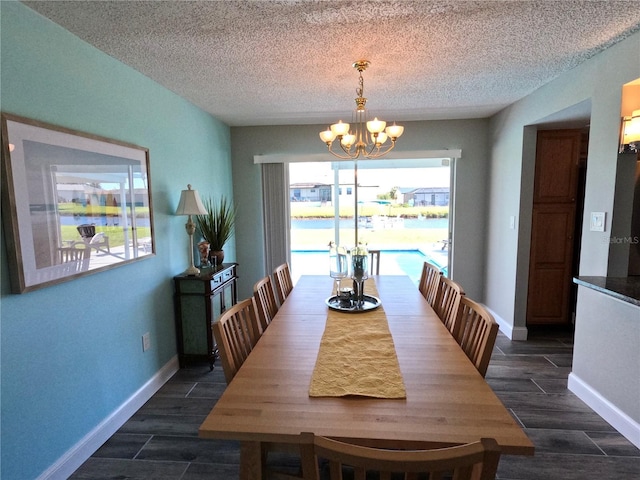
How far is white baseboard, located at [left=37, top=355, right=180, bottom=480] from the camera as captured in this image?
1.70m

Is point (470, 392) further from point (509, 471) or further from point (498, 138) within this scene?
point (498, 138)

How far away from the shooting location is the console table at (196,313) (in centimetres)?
277

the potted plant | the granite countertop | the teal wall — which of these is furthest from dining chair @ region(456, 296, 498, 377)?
the potted plant

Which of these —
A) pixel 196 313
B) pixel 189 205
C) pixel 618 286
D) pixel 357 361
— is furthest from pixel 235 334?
pixel 618 286

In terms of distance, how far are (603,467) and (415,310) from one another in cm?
124

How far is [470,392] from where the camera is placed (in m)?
1.21

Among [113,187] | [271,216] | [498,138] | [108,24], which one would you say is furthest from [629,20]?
[271,216]

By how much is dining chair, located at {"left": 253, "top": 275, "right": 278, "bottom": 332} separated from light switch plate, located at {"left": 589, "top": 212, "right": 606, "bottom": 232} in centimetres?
228

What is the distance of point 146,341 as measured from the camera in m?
2.44

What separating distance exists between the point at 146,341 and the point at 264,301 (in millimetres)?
1038

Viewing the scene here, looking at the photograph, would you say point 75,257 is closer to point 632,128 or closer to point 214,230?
point 214,230

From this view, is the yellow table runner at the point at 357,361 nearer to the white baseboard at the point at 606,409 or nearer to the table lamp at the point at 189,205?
the table lamp at the point at 189,205

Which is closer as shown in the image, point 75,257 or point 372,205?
point 75,257

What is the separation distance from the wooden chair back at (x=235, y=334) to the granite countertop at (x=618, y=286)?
203 cm
